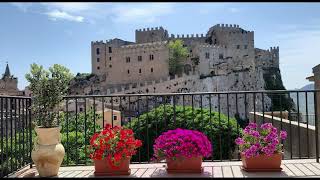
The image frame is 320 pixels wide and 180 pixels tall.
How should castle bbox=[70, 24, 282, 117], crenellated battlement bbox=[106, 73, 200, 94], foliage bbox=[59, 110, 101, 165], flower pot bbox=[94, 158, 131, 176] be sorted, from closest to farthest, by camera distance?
1. flower pot bbox=[94, 158, 131, 176]
2. foliage bbox=[59, 110, 101, 165]
3. crenellated battlement bbox=[106, 73, 200, 94]
4. castle bbox=[70, 24, 282, 117]

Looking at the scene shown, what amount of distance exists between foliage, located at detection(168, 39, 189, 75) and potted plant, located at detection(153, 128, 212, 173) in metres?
55.2

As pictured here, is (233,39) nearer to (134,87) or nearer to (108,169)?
(134,87)

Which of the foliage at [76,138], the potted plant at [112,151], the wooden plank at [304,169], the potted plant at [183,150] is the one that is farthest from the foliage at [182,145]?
the foliage at [76,138]

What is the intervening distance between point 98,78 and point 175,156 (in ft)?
201

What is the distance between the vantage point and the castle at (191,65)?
2255 inches

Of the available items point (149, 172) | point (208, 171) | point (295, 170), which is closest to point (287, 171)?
point (295, 170)

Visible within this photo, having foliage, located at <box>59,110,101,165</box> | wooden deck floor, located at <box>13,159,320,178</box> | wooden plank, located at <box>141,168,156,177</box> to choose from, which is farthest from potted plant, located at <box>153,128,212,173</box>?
foliage, located at <box>59,110,101,165</box>

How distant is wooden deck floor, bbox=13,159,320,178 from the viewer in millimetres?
5016

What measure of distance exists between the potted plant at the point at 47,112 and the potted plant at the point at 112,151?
482 millimetres

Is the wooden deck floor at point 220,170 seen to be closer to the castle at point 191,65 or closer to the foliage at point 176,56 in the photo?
the castle at point 191,65

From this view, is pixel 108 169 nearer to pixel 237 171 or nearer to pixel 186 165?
pixel 186 165

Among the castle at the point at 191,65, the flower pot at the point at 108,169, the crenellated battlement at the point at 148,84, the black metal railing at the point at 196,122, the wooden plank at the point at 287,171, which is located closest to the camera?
the wooden plank at the point at 287,171

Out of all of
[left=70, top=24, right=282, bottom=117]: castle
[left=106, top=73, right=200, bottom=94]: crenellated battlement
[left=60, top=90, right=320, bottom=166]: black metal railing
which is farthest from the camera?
[left=70, top=24, right=282, bottom=117]: castle

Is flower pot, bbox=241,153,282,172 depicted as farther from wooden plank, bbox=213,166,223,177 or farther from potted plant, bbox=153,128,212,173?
potted plant, bbox=153,128,212,173
